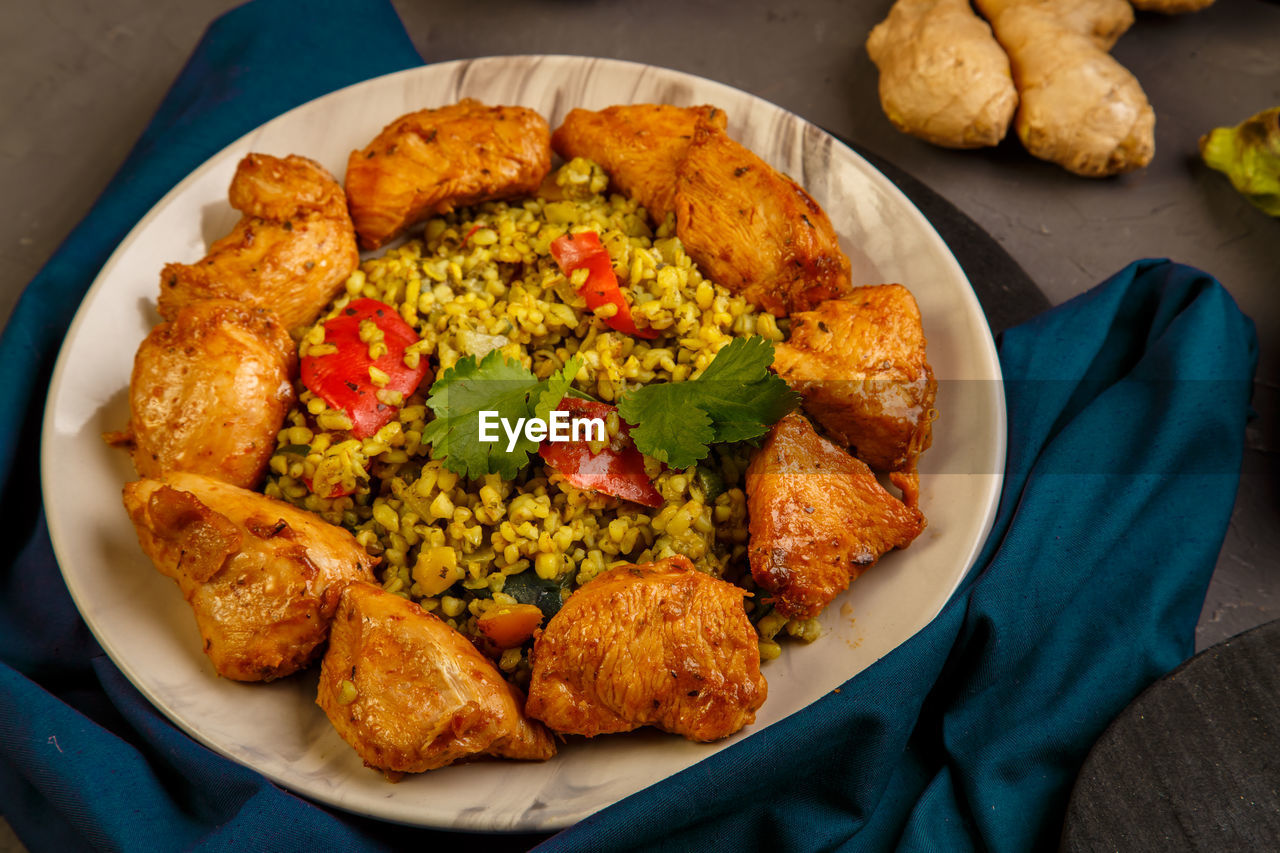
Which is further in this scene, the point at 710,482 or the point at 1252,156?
the point at 1252,156

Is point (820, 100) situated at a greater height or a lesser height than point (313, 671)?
greater

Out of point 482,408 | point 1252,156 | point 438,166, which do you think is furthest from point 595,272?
point 1252,156

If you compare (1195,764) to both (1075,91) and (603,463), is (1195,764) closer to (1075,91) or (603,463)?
(603,463)

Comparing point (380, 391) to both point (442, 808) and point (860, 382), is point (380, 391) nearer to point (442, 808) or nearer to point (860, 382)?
point (442, 808)

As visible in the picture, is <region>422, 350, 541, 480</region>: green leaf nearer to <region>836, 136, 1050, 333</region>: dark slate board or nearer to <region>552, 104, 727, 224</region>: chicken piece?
<region>552, 104, 727, 224</region>: chicken piece

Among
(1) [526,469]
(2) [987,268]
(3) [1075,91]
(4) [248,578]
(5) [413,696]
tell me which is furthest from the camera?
(3) [1075,91]

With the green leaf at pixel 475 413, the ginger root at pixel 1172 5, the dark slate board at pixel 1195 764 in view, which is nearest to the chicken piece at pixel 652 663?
the green leaf at pixel 475 413

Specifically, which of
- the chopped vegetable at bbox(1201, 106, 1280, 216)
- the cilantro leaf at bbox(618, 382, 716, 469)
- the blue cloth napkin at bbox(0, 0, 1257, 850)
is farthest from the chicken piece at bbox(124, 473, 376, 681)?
the chopped vegetable at bbox(1201, 106, 1280, 216)
